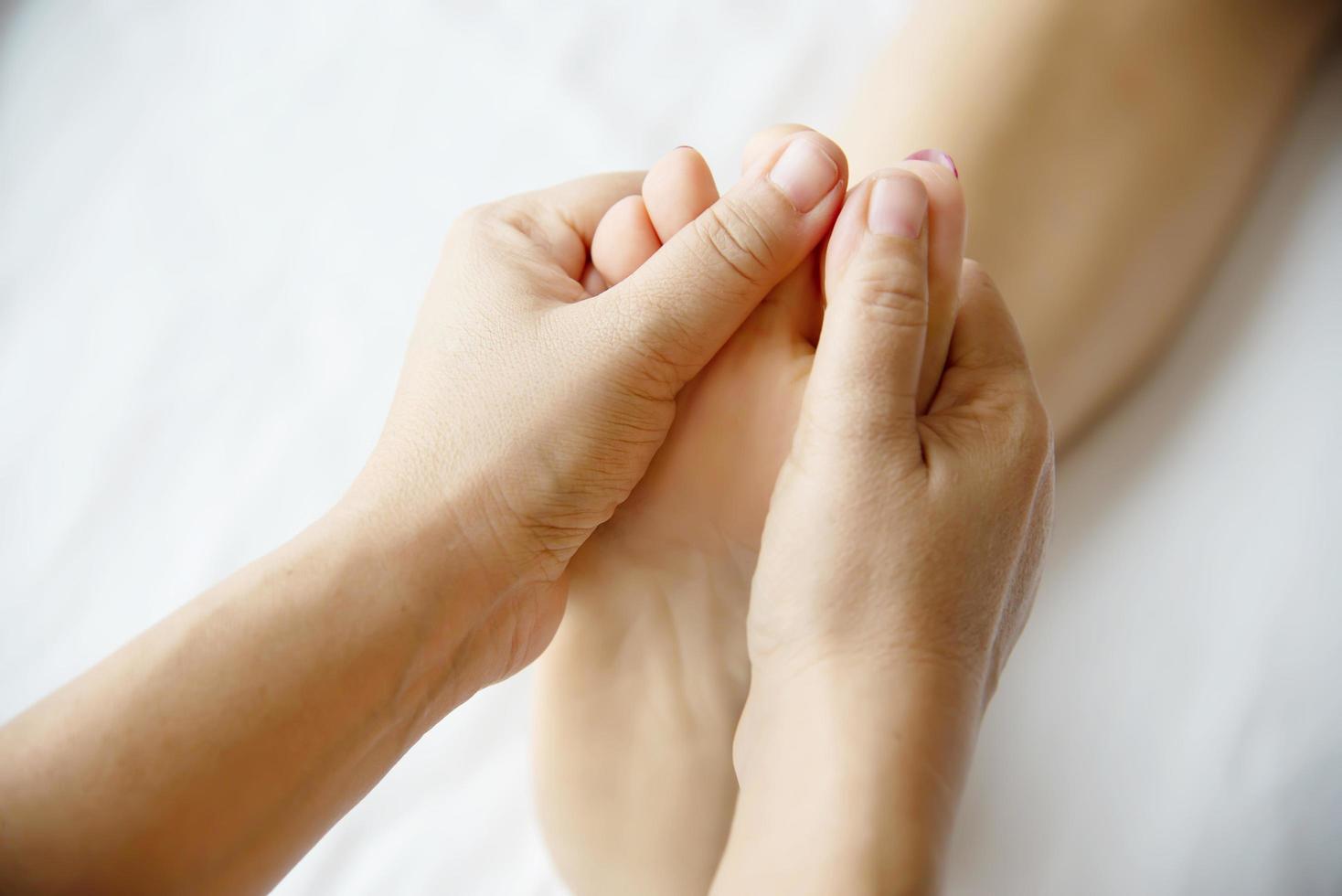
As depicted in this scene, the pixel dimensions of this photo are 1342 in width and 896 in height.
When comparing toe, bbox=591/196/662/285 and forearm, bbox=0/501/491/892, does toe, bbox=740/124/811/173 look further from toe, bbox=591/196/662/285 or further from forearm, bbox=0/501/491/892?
forearm, bbox=0/501/491/892

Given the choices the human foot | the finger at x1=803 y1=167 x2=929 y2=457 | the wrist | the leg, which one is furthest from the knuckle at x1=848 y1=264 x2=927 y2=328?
the wrist

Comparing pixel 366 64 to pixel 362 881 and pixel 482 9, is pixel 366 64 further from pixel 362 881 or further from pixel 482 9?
pixel 362 881

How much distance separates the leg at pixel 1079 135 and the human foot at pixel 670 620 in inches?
6.5

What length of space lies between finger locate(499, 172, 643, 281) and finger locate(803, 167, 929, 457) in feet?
0.87

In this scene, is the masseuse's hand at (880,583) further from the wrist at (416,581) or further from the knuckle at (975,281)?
Result: the wrist at (416,581)

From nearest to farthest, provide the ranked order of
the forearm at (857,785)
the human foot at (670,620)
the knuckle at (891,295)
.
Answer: the forearm at (857,785)
the knuckle at (891,295)
the human foot at (670,620)

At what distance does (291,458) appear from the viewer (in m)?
1.07

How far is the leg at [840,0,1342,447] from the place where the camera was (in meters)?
0.85

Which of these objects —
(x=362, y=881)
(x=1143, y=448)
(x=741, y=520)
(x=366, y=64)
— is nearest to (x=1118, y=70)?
(x=1143, y=448)

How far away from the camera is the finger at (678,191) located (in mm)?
804

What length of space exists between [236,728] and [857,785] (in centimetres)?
38

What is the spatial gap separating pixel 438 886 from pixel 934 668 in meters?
0.53

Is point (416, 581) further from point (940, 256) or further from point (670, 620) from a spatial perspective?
point (940, 256)

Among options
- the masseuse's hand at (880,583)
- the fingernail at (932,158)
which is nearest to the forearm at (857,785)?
the masseuse's hand at (880,583)
